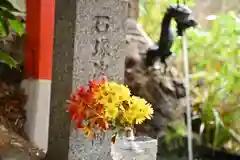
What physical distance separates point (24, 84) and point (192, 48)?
3.68ft

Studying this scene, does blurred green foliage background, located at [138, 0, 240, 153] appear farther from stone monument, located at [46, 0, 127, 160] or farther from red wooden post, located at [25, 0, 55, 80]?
stone monument, located at [46, 0, 127, 160]

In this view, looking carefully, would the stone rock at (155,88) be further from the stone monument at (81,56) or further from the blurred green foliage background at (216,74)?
the stone monument at (81,56)

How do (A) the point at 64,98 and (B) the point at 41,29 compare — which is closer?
(A) the point at 64,98

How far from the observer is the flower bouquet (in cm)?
132

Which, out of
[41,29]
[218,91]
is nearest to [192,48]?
[218,91]

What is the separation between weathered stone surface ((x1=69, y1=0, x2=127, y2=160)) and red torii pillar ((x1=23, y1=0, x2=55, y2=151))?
52 cm

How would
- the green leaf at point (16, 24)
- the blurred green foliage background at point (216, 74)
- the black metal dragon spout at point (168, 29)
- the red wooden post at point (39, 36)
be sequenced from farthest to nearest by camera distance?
the blurred green foliage background at point (216, 74), the black metal dragon spout at point (168, 29), the red wooden post at point (39, 36), the green leaf at point (16, 24)

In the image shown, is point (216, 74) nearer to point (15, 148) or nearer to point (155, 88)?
point (155, 88)

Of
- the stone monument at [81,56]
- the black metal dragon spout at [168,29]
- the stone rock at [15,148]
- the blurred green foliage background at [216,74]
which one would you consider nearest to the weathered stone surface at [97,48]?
the stone monument at [81,56]

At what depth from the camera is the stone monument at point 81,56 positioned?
4.92 feet

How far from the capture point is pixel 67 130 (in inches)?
60.0

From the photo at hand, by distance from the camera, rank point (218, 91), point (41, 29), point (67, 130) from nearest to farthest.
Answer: point (67, 130) → point (41, 29) → point (218, 91)

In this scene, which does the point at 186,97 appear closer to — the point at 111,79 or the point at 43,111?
the point at 43,111

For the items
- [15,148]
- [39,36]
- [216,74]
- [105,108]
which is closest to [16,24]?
[39,36]
